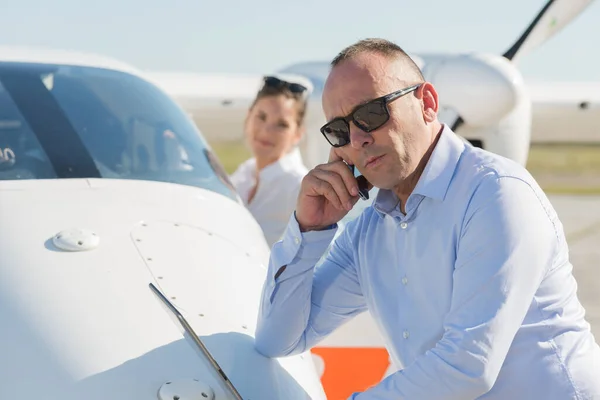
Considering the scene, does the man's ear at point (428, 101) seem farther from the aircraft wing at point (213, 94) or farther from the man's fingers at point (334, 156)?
the aircraft wing at point (213, 94)

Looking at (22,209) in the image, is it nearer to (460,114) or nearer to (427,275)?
(427,275)

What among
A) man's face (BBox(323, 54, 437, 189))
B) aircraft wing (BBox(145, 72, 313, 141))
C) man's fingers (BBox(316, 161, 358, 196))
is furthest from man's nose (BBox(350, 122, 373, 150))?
aircraft wing (BBox(145, 72, 313, 141))

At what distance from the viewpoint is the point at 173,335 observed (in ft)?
7.89

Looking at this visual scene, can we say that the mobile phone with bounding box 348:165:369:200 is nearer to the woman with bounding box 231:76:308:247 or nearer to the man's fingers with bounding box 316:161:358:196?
the man's fingers with bounding box 316:161:358:196

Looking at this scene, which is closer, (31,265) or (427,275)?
(427,275)

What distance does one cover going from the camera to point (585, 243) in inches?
577

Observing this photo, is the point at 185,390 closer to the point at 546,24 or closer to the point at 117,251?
the point at 117,251

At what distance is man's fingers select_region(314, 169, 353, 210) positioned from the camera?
8.27ft

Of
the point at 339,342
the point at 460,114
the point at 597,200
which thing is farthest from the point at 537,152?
the point at 339,342

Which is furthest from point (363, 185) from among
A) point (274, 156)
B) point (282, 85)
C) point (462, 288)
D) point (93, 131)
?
point (282, 85)

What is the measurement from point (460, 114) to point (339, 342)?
10.7ft

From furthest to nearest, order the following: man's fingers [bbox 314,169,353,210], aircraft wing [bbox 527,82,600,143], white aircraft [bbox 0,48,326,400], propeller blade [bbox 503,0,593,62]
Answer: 1. aircraft wing [bbox 527,82,600,143]
2. propeller blade [bbox 503,0,593,62]
3. man's fingers [bbox 314,169,353,210]
4. white aircraft [bbox 0,48,326,400]

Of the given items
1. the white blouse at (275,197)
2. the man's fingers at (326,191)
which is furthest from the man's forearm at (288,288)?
the white blouse at (275,197)

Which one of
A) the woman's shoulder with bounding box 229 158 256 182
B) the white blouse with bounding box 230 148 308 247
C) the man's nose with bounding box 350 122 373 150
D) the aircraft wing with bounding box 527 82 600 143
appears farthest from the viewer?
the aircraft wing with bounding box 527 82 600 143
